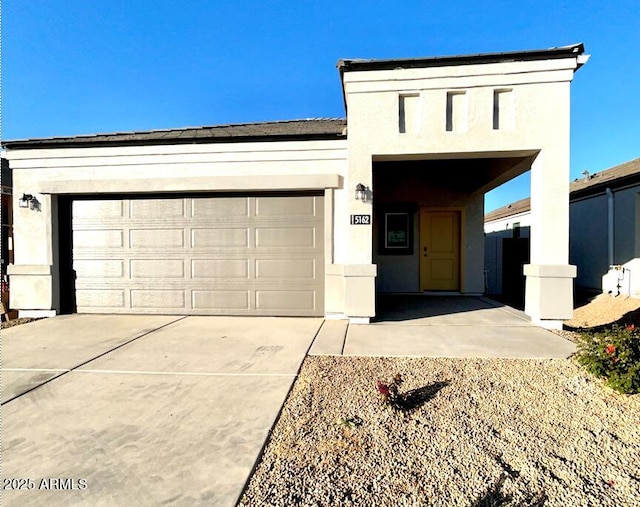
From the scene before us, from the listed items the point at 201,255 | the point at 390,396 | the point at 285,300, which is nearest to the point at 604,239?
the point at 285,300

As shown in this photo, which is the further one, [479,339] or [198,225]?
[198,225]

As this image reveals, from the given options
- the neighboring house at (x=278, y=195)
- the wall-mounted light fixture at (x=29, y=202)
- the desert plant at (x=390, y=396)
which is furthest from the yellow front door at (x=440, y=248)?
the wall-mounted light fixture at (x=29, y=202)

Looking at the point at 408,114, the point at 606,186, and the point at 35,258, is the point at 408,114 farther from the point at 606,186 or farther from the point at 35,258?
the point at 606,186

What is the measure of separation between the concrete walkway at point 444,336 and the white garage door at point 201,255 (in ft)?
4.39

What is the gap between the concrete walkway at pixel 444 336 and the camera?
3986mm

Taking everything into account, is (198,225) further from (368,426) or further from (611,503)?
(611,503)

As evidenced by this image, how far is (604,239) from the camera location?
31.7ft

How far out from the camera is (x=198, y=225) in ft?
20.2

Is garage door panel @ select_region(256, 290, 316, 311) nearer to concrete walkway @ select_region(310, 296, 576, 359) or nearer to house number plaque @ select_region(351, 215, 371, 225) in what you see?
concrete walkway @ select_region(310, 296, 576, 359)

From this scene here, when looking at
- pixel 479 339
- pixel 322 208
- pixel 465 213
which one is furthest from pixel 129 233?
pixel 465 213

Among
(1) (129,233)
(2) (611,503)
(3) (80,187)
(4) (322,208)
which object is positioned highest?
(3) (80,187)

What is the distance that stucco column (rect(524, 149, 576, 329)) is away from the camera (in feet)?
16.2

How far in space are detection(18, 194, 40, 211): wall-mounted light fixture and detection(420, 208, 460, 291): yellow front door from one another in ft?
29.2

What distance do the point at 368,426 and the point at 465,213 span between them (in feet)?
23.5
